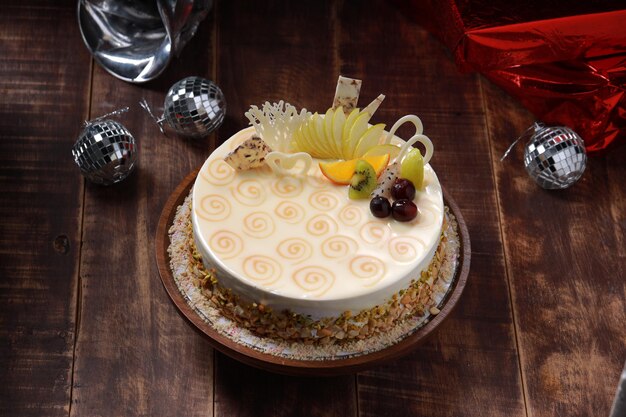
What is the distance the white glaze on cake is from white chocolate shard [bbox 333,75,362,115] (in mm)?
165

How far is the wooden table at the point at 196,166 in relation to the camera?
2057mm

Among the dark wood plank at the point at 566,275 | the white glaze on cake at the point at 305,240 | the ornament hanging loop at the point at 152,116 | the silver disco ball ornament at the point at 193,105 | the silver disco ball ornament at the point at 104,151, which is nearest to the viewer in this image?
the white glaze on cake at the point at 305,240

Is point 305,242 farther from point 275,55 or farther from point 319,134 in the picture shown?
point 275,55

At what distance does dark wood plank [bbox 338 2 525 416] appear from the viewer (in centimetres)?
207

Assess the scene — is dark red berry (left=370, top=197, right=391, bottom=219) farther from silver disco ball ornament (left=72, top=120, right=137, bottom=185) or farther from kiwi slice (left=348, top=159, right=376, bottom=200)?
silver disco ball ornament (left=72, top=120, right=137, bottom=185)

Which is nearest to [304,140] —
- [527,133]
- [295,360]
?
[295,360]

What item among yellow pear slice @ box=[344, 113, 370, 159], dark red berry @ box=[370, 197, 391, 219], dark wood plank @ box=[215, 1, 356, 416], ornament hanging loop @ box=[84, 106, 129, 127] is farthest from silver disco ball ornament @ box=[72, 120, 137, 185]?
dark red berry @ box=[370, 197, 391, 219]

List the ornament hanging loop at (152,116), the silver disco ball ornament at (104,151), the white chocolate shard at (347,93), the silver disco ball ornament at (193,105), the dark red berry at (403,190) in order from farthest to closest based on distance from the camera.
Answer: the ornament hanging loop at (152,116) → the silver disco ball ornament at (193,105) → the silver disco ball ornament at (104,151) → the white chocolate shard at (347,93) → the dark red berry at (403,190)

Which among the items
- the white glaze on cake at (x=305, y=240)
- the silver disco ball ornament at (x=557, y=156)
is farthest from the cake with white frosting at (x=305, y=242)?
the silver disco ball ornament at (x=557, y=156)

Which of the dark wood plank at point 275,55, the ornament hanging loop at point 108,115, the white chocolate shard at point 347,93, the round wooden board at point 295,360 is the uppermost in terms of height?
the white chocolate shard at point 347,93

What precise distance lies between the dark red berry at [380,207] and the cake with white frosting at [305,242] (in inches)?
0.7

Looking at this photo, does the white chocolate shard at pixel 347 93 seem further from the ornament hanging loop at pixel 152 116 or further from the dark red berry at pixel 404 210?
the ornament hanging loop at pixel 152 116

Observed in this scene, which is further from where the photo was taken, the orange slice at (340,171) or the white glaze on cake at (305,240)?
the orange slice at (340,171)

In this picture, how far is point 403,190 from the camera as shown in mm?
1887
